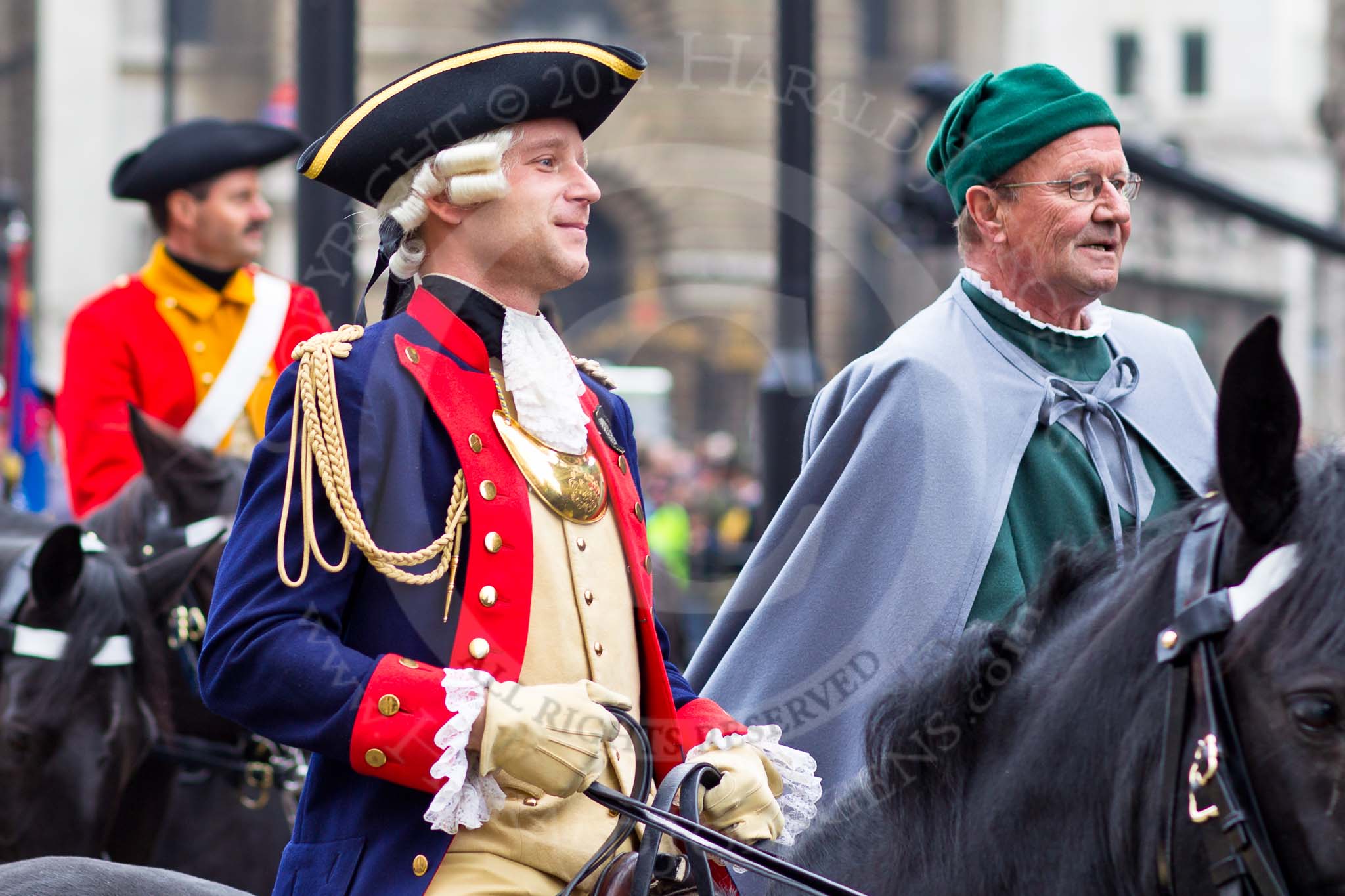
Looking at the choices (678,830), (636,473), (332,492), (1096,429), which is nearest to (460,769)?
(678,830)

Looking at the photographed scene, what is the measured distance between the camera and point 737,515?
14.6 meters

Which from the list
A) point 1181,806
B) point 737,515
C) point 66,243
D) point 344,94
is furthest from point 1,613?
point 66,243

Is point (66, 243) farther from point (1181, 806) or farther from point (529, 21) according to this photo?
point (1181, 806)

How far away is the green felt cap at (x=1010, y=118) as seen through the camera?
3.08 metres

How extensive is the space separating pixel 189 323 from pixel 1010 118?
9.83ft

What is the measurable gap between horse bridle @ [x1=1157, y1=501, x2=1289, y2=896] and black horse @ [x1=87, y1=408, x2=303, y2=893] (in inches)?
120

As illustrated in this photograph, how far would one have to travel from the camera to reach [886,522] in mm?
3107

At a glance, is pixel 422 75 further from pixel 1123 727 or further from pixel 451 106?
pixel 1123 727

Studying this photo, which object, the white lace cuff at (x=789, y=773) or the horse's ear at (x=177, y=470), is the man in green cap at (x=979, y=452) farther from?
the horse's ear at (x=177, y=470)

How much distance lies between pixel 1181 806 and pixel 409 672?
932mm

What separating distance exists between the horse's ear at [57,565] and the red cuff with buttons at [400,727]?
2.43m

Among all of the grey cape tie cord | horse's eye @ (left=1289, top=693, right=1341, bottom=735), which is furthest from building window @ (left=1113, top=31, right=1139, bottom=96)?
horse's eye @ (left=1289, top=693, right=1341, bottom=735)

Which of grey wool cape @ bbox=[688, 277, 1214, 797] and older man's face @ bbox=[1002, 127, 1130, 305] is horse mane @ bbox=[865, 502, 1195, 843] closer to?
grey wool cape @ bbox=[688, 277, 1214, 797]

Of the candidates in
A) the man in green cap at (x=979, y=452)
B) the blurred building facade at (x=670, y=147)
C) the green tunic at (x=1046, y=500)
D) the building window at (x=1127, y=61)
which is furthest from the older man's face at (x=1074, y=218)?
the building window at (x=1127, y=61)
